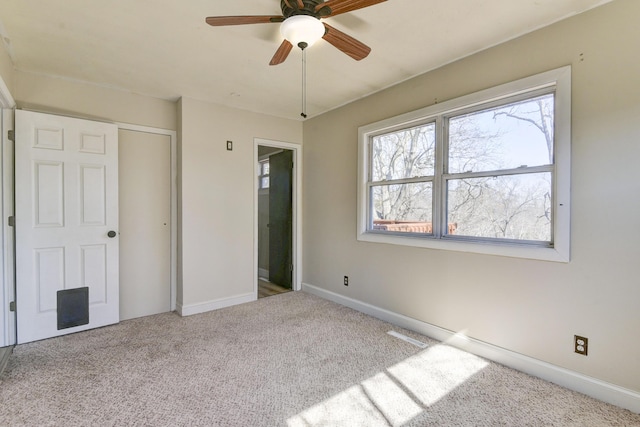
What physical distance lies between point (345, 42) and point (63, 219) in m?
2.97

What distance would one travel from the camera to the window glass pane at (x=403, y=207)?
2943 millimetres

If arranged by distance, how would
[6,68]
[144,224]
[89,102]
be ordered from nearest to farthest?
[6,68] < [89,102] < [144,224]

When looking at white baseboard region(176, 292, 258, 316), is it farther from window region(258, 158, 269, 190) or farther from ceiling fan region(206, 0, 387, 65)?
ceiling fan region(206, 0, 387, 65)

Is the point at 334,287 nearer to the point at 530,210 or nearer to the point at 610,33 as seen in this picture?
the point at 530,210

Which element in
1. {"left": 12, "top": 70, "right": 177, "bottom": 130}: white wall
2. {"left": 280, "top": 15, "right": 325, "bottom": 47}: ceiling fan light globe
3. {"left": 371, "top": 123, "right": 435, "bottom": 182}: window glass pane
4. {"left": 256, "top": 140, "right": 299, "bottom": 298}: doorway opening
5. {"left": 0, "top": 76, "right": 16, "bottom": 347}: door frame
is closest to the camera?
{"left": 280, "top": 15, "right": 325, "bottom": 47}: ceiling fan light globe

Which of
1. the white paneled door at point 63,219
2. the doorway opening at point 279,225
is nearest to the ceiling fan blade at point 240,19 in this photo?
the white paneled door at point 63,219

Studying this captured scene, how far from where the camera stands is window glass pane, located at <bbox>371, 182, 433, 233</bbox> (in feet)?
9.66

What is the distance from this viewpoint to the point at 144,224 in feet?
11.0

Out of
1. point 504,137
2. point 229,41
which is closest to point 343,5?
point 229,41

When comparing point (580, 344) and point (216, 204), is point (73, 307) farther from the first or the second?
point (580, 344)

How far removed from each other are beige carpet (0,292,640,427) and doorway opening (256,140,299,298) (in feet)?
5.06

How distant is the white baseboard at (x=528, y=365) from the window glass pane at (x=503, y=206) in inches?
34.9

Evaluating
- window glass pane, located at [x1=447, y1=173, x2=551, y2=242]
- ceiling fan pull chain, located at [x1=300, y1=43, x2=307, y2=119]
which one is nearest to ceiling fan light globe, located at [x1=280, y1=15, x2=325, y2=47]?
ceiling fan pull chain, located at [x1=300, y1=43, x2=307, y2=119]

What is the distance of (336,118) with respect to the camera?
384 cm
